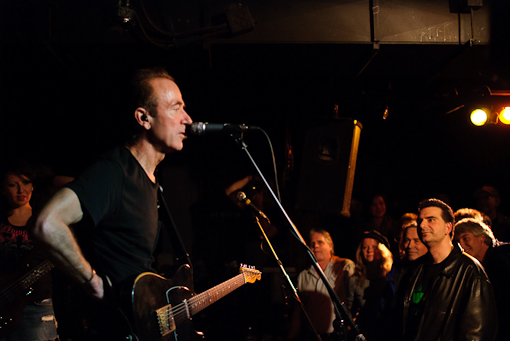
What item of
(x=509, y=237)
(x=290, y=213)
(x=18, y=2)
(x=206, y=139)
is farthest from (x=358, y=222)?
(x=18, y=2)

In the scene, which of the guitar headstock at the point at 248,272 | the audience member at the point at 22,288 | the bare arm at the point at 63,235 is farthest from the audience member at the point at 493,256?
the audience member at the point at 22,288

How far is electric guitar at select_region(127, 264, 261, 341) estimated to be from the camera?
1631mm

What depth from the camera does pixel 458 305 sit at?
274cm

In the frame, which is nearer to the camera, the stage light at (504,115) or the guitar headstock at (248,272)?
the guitar headstock at (248,272)

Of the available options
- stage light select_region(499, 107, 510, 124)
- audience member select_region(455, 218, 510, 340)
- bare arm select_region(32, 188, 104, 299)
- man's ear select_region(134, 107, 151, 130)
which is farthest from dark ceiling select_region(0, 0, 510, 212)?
audience member select_region(455, 218, 510, 340)

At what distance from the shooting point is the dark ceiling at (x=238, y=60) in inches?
137

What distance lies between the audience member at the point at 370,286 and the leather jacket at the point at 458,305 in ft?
2.11

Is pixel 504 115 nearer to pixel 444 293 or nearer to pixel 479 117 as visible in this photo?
pixel 479 117

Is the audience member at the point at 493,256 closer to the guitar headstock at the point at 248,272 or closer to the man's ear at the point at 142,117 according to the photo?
the guitar headstock at the point at 248,272

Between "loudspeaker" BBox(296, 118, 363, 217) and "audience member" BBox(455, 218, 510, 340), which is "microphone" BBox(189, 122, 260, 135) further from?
"audience member" BBox(455, 218, 510, 340)

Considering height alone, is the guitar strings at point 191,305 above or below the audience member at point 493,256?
above

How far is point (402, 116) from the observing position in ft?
22.2

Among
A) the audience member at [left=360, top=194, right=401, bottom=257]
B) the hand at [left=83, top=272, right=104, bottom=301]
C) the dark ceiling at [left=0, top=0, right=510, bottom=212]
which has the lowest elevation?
the audience member at [left=360, top=194, right=401, bottom=257]

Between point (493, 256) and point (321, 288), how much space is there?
1.91 metres
